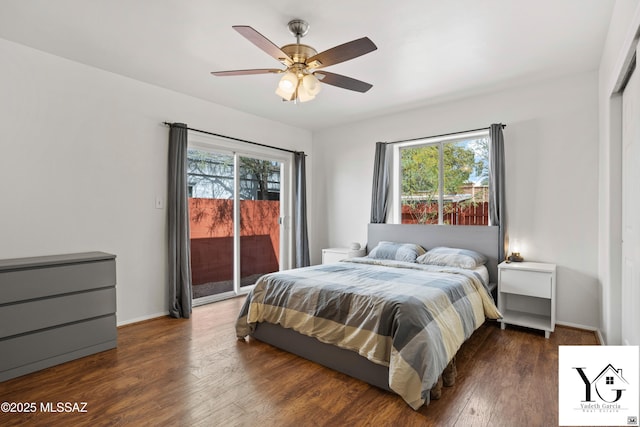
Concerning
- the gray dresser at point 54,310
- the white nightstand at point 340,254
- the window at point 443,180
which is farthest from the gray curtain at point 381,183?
the gray dresser at point 54,310

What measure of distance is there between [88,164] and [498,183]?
4301 millimetres

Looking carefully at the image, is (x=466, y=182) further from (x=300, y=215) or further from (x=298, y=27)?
(x=298, y=27)

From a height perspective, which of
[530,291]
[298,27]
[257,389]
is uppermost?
[298,27]

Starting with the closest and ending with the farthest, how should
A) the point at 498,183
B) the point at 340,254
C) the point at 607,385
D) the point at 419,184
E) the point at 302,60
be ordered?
the point at 607,385, the point at 302,60, the point at 498,183, the point at 419,184, the point at 340,254

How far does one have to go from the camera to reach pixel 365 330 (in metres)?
2.18

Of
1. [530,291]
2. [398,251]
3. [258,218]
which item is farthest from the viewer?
[258,218]

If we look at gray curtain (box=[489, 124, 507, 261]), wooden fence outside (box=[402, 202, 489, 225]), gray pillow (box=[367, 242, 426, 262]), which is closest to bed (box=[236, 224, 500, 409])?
gray pillow (box=[367, 242, 426, 262])

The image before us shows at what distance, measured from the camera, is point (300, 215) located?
5164 mm

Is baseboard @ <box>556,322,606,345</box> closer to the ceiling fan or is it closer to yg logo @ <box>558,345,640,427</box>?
yg logo @ <box>558,345,640,427</box>

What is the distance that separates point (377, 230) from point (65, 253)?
11.8ft

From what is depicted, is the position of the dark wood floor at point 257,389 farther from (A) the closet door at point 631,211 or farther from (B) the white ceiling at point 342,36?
(B) the white ceiling at point 342,36

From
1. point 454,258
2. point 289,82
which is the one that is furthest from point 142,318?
point 454,258

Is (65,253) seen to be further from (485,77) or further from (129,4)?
(485,77)

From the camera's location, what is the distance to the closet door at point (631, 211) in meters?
1.78
